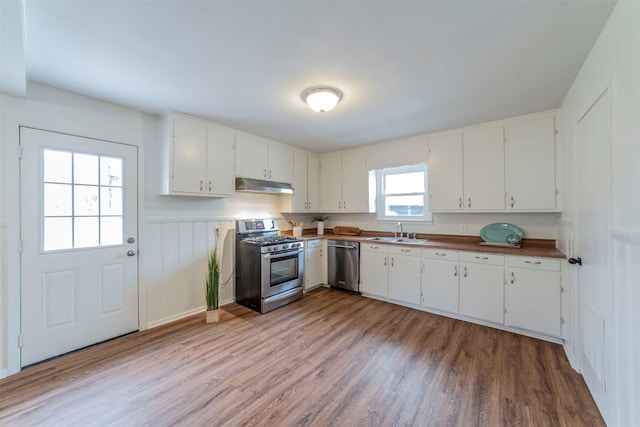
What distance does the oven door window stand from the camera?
3420mm

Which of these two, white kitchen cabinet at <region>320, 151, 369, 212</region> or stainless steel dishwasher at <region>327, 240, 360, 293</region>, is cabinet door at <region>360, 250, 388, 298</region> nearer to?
stainless steel dishwasher at <region>327, 240, 360, 293</region>

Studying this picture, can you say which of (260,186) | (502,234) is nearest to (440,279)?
(502,234)

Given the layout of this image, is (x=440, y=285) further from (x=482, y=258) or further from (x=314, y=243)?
(x=314, y=243)

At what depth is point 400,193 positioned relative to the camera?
4.21m

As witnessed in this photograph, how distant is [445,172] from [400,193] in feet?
2.86

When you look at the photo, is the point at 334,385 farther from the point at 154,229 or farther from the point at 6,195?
the point at 6,195

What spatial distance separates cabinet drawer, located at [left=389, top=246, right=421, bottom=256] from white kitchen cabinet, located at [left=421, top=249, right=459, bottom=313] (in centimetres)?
9

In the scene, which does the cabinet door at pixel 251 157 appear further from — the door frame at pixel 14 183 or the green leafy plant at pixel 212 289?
the door frame at pixel 14 183

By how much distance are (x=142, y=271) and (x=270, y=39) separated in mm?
2735

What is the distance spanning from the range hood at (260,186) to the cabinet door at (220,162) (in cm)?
12

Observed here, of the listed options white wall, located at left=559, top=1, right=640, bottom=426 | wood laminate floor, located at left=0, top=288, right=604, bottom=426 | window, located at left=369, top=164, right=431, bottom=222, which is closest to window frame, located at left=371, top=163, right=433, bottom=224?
window, located at left=369, top=164, right=431, bottom=222

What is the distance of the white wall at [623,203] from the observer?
3.88 ft

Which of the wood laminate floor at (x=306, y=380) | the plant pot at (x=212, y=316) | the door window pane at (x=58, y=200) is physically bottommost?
the wood laminate floor at (x=306, y=380)

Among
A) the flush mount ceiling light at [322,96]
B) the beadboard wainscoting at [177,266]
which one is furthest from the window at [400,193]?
the beadboard wainscoting at [177,266]
